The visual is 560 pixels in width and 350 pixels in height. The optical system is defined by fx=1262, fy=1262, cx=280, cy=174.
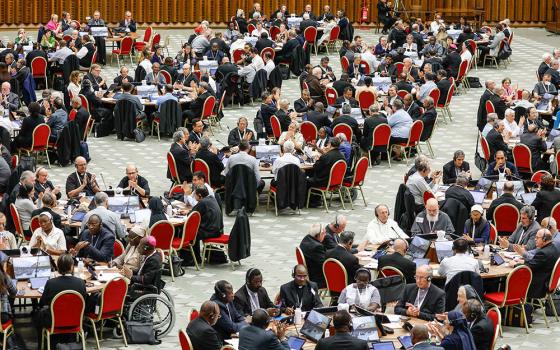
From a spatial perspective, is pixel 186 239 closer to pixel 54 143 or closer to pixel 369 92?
pixel 54 143

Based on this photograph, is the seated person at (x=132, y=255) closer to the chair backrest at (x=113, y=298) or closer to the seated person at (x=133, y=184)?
the chair backrest at (x=113, y=298)

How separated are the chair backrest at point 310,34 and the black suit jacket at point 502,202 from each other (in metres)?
15.4

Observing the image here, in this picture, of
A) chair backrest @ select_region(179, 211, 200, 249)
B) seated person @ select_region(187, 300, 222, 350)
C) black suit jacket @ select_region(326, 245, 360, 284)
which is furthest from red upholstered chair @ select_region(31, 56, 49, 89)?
seated person @ select_region(187, 300, 222, 350)

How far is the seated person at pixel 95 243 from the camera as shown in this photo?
15109 millimetres

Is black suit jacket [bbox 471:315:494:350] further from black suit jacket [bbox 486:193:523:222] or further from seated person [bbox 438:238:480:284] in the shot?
black suit jacket [bbox 486:193:523:222]

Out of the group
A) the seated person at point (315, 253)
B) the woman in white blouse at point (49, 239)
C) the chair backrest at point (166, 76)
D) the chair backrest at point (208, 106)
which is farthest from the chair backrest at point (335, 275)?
the chair backrest at point (166, 76)

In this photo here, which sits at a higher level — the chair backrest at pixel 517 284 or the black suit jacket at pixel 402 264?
the black suit jacket at pixel 402 264

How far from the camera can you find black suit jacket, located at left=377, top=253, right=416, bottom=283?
569 inches

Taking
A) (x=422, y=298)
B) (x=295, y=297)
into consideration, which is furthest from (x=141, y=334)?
(x=422, y=298)

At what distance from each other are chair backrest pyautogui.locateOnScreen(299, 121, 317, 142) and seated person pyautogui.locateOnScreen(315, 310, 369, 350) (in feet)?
34.4

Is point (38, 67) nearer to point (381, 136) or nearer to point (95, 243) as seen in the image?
point (381, 136)

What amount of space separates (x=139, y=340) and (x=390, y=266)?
9.83 ft

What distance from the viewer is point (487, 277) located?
14719 millimetres

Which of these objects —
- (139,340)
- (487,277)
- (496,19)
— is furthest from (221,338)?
(496,19)
